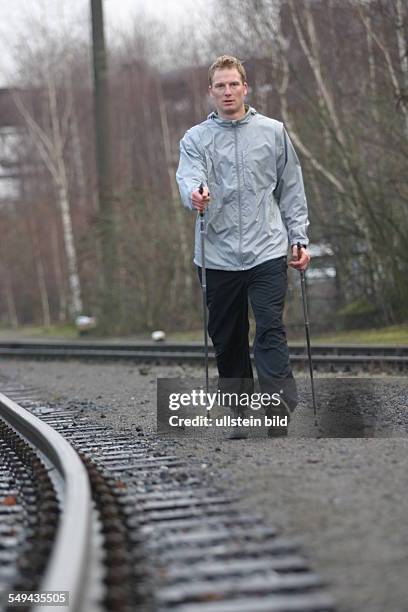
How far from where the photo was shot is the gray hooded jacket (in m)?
7.05

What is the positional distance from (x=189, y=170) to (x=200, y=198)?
12.9 inches

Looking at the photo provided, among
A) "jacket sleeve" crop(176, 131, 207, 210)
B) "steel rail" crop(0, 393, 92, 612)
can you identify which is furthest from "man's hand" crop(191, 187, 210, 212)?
"steel rail" crop(0, 393, 92, 612)

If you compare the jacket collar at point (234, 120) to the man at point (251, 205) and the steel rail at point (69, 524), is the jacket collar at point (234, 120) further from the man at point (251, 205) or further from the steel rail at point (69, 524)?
the steel rail at point (69, 524)

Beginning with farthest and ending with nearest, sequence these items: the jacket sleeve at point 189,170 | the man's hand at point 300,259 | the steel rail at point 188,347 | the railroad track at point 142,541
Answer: the steel rail at point 188,347, the man's hand at point 300,259, the jacket sleeve at point 189,170, the railroad track at point 142,541

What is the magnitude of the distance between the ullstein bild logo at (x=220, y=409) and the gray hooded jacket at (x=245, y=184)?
2.47 ft

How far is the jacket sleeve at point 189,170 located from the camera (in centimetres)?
692

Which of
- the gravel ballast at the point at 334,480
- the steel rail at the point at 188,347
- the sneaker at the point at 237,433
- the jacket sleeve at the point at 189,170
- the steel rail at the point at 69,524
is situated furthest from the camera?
the steel rail at the point at 188,347

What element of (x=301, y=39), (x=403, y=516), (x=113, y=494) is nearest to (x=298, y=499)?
(x=403, y=516)

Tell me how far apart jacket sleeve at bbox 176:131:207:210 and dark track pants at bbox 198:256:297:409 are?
0.53 m

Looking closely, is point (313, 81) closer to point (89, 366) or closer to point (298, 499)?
point (89, 366)

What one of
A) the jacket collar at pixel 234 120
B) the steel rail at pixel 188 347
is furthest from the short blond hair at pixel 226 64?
the steel rail at pixel 188 347

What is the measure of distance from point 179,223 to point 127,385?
1192 centimetres

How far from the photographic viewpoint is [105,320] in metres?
24.2

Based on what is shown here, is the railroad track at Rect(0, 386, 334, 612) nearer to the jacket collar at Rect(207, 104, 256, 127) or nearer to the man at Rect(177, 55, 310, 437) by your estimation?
the man at Rect(177, 55, 310, 437)
